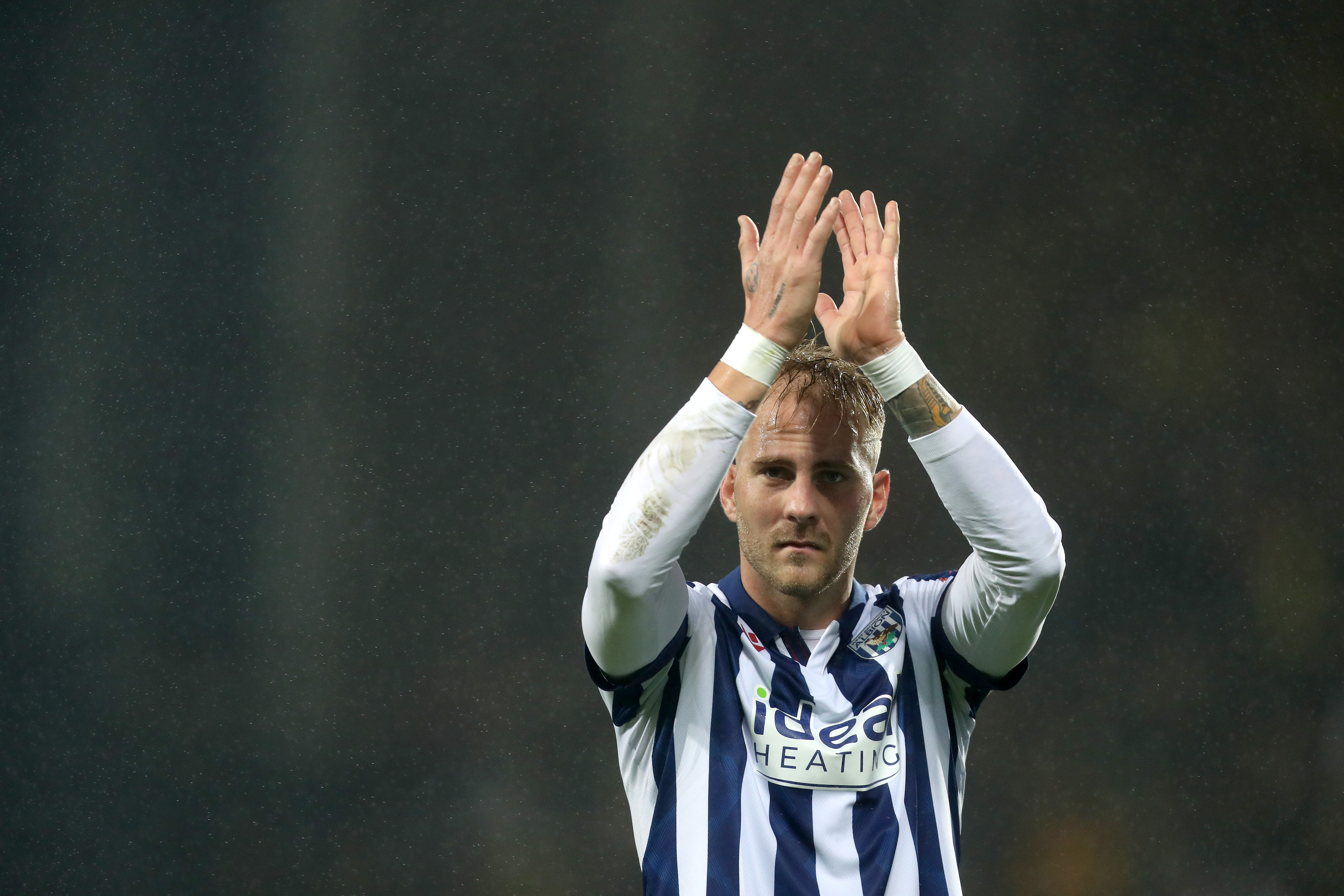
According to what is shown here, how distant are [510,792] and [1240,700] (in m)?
1.44

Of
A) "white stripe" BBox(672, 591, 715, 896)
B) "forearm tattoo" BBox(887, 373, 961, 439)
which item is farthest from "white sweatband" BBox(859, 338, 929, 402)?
"white stripe" BBox(672, 591, 715, 896)

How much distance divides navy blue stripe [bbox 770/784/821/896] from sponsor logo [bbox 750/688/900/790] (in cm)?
1

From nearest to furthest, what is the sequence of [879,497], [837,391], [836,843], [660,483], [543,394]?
[660,483] → [836,843] → [837,391] → [879,497] → [543,394]

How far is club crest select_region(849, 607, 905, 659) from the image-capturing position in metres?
1.17

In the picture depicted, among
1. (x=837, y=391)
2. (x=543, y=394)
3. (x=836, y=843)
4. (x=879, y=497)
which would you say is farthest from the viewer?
(x=543, y=394)

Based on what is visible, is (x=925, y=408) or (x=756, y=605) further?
(x=756, y=605)

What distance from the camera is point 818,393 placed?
117 centimetres

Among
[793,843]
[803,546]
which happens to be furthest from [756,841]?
[803,546]

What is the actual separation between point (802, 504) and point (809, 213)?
0.29 metres

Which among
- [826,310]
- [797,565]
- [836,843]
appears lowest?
[836,843]

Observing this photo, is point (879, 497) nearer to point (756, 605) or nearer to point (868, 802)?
point (756, 605)

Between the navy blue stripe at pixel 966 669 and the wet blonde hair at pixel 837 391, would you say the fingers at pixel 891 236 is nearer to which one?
the wet blonde hair at pixel 837 391

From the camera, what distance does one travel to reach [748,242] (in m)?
1.11

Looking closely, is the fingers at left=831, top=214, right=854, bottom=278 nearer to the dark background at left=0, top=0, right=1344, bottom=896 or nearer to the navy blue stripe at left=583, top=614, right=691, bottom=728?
the navy blue stripe at left=583, top=614, right=691, bottom=728
